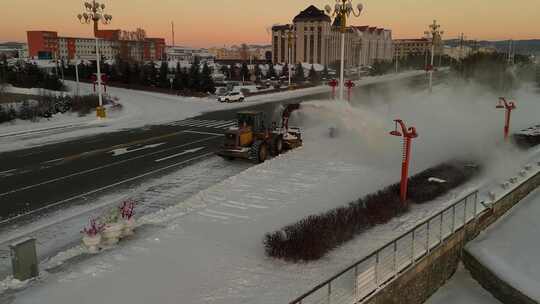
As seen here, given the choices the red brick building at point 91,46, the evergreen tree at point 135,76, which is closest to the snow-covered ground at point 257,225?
the evergreen tree at point 135,76

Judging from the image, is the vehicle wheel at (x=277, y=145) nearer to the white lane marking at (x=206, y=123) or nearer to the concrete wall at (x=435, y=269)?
the concrete wall at (x=435, y=269)

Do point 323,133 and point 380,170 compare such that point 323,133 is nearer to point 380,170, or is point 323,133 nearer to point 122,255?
point 380,170

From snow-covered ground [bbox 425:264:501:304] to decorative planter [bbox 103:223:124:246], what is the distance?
9075 mm

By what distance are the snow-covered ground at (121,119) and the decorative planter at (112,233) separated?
17963 millimetres

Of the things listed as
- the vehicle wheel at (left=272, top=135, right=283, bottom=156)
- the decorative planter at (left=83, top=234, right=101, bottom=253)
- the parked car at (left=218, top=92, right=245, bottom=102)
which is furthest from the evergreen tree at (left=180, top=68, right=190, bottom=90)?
the decorative planter at (left=83, top=234, right=101, bottom=253)

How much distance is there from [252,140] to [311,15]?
12359 cm

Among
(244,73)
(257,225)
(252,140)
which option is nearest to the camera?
(257,225)

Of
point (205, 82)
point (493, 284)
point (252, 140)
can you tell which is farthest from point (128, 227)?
point (205, 82)

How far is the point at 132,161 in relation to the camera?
888 inches

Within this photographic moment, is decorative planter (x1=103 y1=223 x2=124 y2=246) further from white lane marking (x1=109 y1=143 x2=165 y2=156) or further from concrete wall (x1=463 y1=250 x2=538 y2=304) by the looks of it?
white lane marking (x1=109 y1=143 x2=165 y2=156)

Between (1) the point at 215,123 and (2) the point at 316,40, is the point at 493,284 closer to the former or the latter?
(1) the point at 215,123

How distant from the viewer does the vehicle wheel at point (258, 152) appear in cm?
2136

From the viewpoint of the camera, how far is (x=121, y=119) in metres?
38.3

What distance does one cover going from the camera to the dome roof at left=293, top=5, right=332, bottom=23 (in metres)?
136
